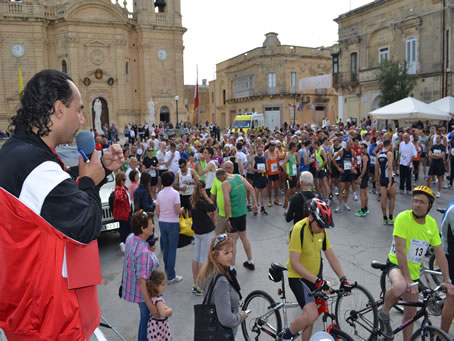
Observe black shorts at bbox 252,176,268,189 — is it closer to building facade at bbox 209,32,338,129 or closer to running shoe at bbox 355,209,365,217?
running shoe at bbox 355,209,365,217

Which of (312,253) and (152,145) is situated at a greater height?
(152,145)

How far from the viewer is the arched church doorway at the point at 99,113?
123 feet

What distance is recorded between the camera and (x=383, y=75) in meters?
25.4

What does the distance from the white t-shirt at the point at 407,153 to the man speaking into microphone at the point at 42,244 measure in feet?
38.6

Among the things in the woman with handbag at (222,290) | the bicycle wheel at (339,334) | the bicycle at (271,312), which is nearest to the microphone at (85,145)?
the woman with handbag at (222,290)

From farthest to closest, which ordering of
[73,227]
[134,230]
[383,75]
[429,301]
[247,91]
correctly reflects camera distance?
1. [247,91]
2. [383,75]
3. [134,230]
4. [429,301]
5. [73,227]

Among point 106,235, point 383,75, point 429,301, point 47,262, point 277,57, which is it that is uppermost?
point 277,57

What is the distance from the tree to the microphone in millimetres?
26649

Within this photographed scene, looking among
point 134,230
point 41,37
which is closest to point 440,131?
point 134,230

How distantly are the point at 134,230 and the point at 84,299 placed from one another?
2.87 metres

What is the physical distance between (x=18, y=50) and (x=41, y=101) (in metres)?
41.5

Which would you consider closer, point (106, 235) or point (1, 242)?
point (1, 242)

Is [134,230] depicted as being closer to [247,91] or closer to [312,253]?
[312,253]

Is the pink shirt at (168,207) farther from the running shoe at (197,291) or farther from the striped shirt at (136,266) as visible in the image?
the striped shirt at (136,266)
